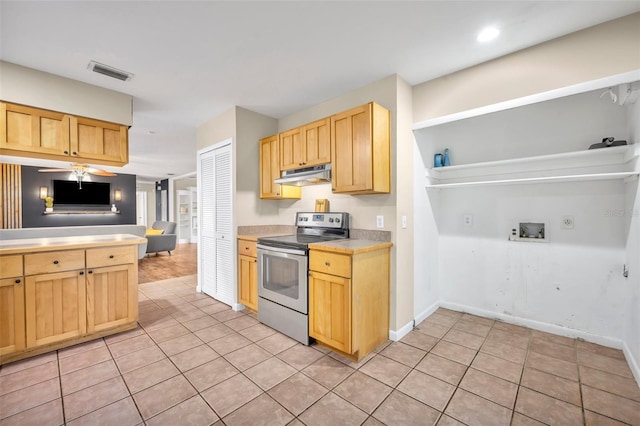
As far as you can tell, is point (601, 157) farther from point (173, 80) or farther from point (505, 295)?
point (173, 80)

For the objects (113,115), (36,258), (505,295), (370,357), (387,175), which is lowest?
(370,357)

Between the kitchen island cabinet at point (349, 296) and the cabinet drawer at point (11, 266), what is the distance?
2332mm

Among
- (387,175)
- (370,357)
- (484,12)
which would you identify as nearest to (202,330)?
(370,357)

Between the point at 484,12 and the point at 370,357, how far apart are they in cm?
267

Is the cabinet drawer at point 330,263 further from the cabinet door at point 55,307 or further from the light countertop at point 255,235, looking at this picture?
the cabinet door at point 55,307

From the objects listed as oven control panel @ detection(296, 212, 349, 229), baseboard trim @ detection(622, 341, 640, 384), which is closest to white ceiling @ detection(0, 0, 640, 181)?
oven control panel @ detection(296, 212, 349, 229)

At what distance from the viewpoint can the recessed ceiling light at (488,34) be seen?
6.49ft

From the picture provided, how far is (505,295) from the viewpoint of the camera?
113 inches

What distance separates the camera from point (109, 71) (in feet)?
8.34

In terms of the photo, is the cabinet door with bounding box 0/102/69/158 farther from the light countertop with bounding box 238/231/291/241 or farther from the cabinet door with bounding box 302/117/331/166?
the cabinet door with bounding box 302/117/331/166

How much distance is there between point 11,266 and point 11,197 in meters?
7.45

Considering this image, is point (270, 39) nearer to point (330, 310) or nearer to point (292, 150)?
point (292, 150)

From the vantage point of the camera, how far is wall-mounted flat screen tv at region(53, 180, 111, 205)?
24.7 ft

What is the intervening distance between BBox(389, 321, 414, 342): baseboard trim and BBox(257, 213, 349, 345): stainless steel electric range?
2.57 ft
